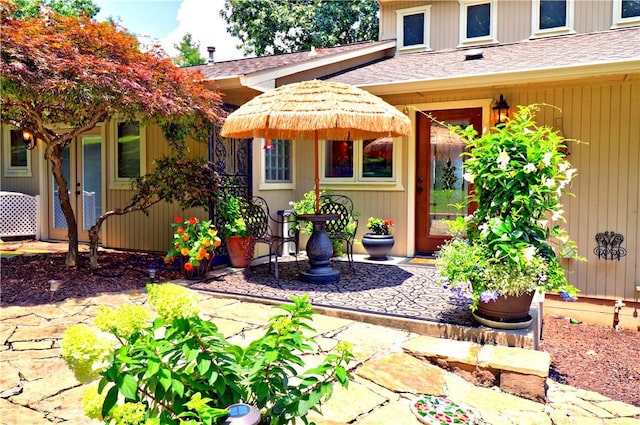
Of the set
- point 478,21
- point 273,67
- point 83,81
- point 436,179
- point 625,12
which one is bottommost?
point 436,179

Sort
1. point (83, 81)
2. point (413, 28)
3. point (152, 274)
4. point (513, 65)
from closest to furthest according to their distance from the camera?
point (83, 81) → point (152, 274) → point (513, 65) → point (413, 28)

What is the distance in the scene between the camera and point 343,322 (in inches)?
160

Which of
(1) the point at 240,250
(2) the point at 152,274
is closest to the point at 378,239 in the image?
(1) the point at 240,250

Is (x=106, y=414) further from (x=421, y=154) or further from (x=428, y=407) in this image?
(x=421, y=154)

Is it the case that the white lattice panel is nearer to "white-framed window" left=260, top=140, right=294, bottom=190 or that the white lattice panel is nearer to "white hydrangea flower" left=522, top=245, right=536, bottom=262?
"white-framed window" left=260, top=140, right=294, bottom=190

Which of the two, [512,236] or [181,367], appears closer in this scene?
[181,367]

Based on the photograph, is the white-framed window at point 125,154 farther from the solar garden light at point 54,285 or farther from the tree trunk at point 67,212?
the solar garden light at point 54,285

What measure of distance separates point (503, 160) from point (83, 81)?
151 inches

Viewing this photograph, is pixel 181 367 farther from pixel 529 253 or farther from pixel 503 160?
pixel 503 160

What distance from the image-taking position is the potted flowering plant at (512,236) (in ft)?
11.6

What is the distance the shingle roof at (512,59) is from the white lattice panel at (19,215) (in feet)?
20.2

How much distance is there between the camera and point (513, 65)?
19.3ft

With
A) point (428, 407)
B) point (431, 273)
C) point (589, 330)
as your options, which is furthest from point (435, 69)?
point (428, 407)

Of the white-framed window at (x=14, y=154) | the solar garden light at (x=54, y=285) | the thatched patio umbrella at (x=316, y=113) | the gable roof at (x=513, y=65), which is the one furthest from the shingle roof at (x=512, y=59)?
the white-framed window at (x=14, y=154)
